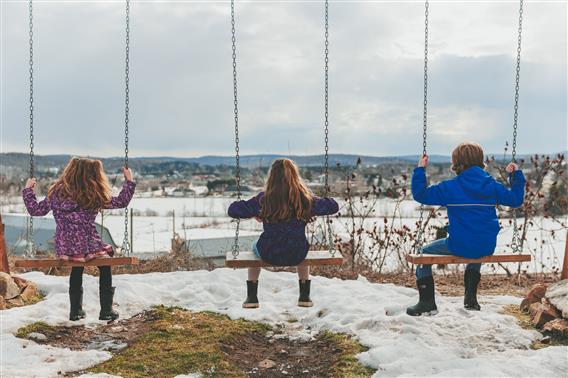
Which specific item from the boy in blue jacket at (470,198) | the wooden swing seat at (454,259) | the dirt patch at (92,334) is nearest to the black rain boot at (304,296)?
the wooden swing seat at (454,259)

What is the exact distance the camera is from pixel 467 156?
6.23 meters

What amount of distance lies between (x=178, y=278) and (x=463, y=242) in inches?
188

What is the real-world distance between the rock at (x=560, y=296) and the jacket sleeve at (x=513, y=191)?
127 centimetres

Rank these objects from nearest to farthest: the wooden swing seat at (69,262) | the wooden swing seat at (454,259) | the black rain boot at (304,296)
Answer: the wooden swing seat at (454,259) < the wooden swing seat at (69,262) < the black rain boot at (304,296)

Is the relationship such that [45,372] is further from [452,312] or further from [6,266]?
[452,312]

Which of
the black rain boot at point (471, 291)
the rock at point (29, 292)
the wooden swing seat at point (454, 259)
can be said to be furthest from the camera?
the rock at point (29, 292)

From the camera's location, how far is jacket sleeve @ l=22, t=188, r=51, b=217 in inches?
255

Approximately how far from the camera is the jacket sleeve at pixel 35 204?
649 centimetres

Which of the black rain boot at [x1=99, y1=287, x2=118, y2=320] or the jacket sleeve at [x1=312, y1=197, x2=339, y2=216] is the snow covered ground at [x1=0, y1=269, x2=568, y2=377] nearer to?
the black rain boot at [x1=99, y1=287, x2=118, y2=320]

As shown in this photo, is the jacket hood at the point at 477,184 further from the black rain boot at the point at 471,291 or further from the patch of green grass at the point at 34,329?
the patch of green grass at the point at 34,329

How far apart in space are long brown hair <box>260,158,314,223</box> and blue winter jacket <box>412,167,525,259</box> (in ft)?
3.68

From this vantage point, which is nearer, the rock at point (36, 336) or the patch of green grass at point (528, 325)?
the patch of green grass at point (528, 325)

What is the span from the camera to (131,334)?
7.14 metres

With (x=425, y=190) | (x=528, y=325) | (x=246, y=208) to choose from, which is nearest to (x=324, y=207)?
(x=246, y=208)
